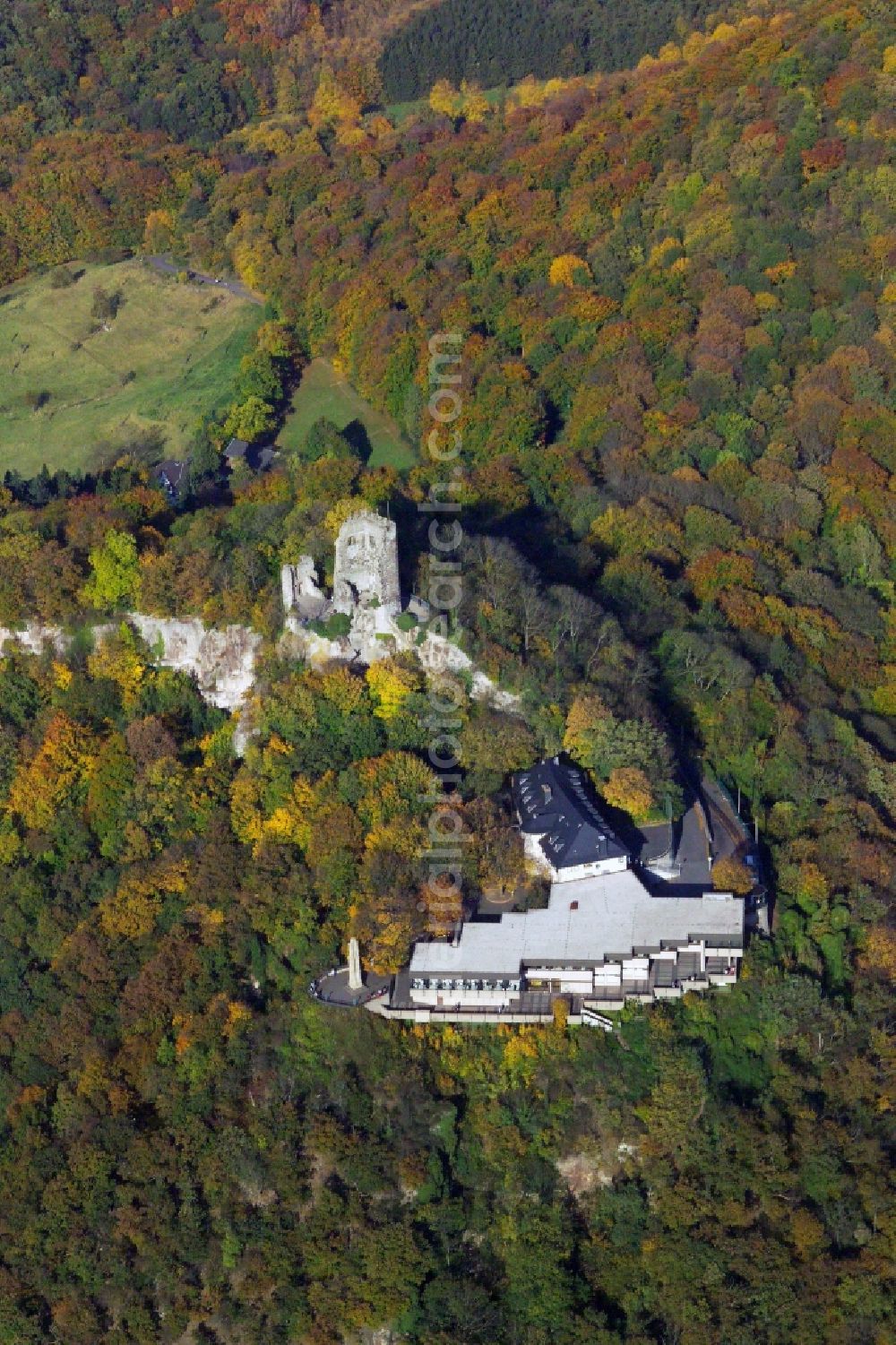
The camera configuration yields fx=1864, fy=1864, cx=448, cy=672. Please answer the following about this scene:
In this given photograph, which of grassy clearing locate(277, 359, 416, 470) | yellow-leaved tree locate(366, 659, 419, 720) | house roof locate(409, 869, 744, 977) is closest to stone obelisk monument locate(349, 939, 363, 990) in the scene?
house roof locate(409, 869, 744, 977)

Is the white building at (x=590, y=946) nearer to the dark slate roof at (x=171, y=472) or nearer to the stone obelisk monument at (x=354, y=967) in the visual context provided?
the stone obelisk monument at (x=354, y=967)

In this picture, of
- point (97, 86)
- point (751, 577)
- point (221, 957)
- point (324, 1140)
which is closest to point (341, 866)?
point (221, 957)

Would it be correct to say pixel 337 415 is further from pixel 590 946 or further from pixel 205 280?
pixel 590 946

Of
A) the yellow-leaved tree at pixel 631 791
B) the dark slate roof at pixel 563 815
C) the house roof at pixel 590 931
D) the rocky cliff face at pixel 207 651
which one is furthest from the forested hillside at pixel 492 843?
the house roof at pixel 590 931

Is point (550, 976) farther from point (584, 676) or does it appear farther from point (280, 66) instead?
point (280, 66)

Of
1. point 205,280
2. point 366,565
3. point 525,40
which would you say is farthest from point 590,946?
point 525,40

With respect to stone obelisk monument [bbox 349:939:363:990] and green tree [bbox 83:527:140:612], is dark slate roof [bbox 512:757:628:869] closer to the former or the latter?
stone obelisk monument [bbox 349:939:363:990]
